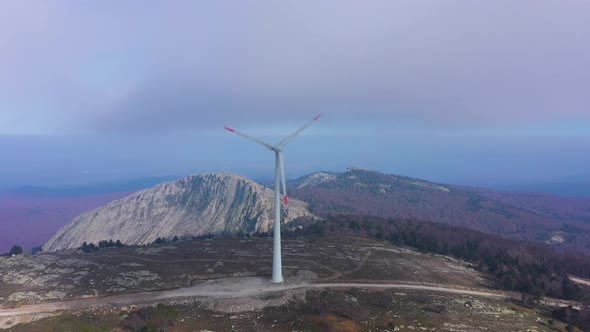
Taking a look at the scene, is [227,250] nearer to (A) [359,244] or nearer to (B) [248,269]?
(B) [248,269]

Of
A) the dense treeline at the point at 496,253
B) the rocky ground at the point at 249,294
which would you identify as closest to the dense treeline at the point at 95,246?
the rocky ground at the point at 249,294

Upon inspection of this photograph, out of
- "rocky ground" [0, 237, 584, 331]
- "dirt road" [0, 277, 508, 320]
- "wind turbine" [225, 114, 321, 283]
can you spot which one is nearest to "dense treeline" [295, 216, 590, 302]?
"rocky ground" [0, 237, 584, 331]

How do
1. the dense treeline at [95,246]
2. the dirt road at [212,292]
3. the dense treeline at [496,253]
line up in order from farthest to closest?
the dense treeline at [95,246]
the dense treeline at [496,253]
the dirt road at [212,292]

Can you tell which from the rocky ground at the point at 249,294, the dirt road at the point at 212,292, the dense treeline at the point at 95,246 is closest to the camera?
the rocky ground at the point at 249,294

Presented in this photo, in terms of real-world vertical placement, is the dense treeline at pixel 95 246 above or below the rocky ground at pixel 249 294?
below

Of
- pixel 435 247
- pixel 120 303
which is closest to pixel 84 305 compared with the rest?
pixel 120 303

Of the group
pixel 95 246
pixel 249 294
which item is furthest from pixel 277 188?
pixel 95 246

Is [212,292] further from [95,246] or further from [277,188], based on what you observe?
[95,246]

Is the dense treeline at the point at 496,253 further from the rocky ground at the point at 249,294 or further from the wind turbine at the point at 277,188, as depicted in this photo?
the wind turbine at the point at 277,188
